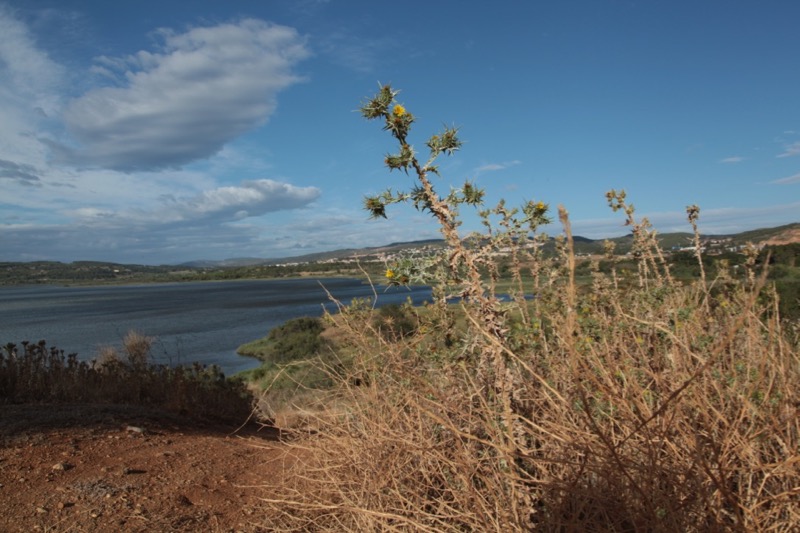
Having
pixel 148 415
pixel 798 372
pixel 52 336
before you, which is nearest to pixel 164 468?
pixel 148 415

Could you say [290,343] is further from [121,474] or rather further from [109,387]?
[121,474]

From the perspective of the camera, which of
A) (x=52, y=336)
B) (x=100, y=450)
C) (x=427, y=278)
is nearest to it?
(x=427, y=278)

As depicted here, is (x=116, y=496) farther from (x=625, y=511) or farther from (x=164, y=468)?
(x=625, y=511)

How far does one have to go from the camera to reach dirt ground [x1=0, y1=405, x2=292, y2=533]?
3168 mm

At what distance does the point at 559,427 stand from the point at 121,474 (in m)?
3.60

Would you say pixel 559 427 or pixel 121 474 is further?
pixel 121 474

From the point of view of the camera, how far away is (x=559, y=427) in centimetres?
154

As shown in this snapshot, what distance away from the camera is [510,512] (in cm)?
188

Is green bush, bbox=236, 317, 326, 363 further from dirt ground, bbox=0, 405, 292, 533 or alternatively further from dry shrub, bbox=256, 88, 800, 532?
dry shrub, bbox=256, 88, 800, 532

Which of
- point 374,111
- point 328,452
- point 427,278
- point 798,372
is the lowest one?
point 328,452

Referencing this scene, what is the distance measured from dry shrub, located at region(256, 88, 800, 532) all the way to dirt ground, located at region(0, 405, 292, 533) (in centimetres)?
58

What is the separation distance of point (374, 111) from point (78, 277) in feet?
609

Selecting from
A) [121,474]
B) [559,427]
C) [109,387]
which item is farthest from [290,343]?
[559,427]

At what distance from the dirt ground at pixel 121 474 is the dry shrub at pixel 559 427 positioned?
0.58 m
